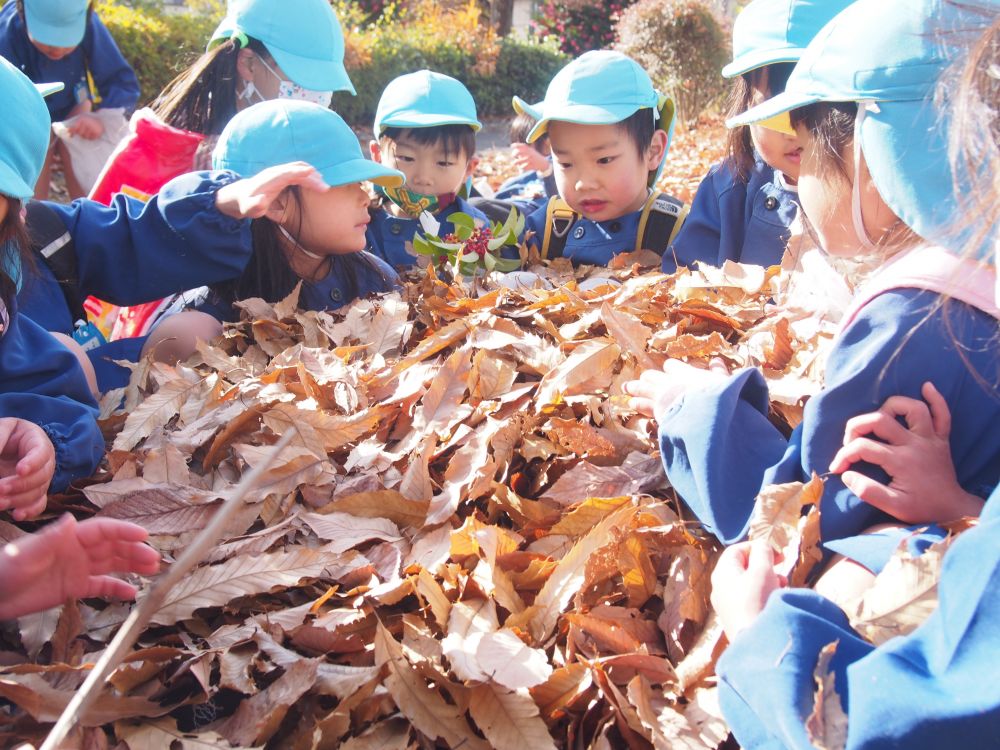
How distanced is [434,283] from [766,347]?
1258 millimetres

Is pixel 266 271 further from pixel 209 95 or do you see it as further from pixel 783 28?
pixel 783 28

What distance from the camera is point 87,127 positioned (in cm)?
490

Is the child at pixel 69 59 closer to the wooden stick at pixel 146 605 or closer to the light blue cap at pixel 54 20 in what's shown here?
the light blue cap at pixel 54 20

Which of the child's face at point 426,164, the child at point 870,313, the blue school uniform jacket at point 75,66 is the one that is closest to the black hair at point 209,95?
the child's face at point 426,164

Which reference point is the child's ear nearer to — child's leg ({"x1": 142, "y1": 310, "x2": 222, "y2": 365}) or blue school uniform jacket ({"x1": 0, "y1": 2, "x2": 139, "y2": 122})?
child's leg ({"x1": 142, "y1": 310, "x2": 222, "y2": 365})

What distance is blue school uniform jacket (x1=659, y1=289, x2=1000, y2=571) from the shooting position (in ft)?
3.82

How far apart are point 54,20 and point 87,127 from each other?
0.60 metres

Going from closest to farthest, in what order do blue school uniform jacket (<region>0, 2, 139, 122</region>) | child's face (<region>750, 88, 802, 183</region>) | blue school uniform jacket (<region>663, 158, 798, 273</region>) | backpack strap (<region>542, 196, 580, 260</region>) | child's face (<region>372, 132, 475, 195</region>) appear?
child's face (<region>750, 88, 802, 183</region>) < blue school uniform jacket (<region>663, 158, 798, 273</region>) < backpack strap (<region>542, 196, 580, 260</region>) < child's face (<region>372, 132, 475, 195</region>) < blue school uniform jacket (<region>0, 2, 139, 122</region>)

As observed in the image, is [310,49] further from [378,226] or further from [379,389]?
[379,389]

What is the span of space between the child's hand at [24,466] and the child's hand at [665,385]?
1156 millimetres

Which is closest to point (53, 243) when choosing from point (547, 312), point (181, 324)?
point (181, 324)

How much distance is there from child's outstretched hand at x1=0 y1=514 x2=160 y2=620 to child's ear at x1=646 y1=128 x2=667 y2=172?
2.84 meters

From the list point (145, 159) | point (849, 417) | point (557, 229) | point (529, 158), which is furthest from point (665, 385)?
point (529, 158)

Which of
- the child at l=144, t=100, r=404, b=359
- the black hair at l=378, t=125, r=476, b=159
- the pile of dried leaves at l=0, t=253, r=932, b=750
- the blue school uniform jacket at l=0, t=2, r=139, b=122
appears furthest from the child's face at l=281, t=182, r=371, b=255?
the blue school uniform jacket at l=0, t=2, r=139, b=122
